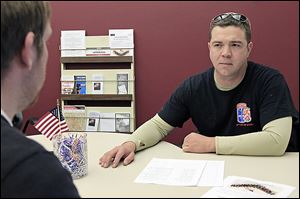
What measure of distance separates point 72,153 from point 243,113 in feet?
3.08

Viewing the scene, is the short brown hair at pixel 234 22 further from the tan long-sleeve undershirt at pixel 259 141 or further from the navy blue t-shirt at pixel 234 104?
the tan long-sleeve undershirt at pixel 259 141

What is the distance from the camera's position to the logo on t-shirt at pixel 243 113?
1819mm

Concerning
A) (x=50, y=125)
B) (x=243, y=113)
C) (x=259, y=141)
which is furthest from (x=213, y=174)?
(x=50, y=125)

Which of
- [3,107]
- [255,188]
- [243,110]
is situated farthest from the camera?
[243,110]

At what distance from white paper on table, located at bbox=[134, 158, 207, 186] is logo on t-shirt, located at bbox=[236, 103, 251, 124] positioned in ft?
1.64

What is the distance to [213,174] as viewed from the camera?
1274mm

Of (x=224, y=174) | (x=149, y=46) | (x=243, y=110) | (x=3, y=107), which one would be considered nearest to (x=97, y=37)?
(x=149, y=46)

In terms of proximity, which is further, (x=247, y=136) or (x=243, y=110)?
→ (x=243, y=110)

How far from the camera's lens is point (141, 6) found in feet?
10.6

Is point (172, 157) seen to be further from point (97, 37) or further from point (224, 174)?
point (97, 37)

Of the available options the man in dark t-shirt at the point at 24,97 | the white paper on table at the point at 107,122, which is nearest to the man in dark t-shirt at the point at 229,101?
the man in dark t-shirt at the point at 24,97

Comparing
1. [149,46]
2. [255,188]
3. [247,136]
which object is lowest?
[255,188]

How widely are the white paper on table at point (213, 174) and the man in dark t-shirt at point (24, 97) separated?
0.60 metres

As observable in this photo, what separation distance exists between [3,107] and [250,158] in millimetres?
1023
